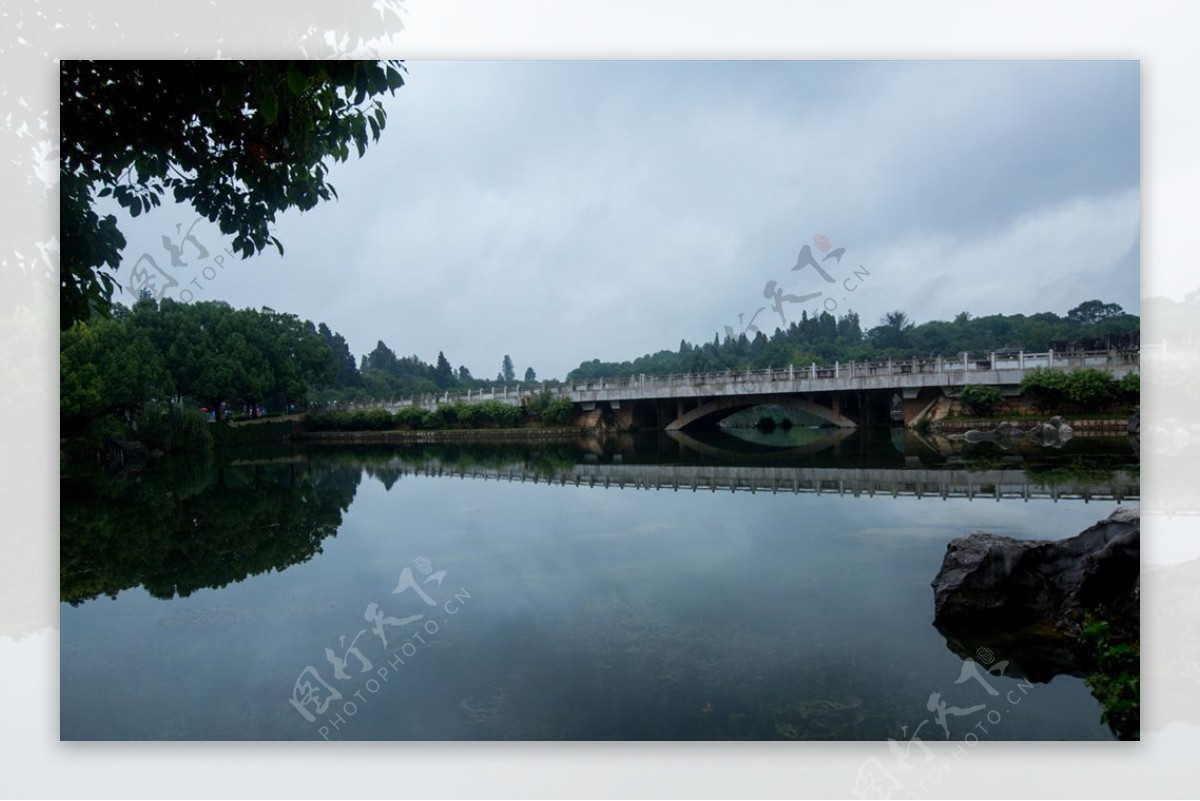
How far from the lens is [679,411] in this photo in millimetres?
26391

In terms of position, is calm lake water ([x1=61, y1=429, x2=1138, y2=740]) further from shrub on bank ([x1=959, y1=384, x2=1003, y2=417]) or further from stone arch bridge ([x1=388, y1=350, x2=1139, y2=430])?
stone arch bridge ([x1=388, y1=350, x2=1139, y2=430])

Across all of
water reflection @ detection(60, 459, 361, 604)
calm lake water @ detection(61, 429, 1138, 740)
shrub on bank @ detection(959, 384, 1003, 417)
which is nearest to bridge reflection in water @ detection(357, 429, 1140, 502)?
calm lake water @ detection(61, 429, 1138, 740)

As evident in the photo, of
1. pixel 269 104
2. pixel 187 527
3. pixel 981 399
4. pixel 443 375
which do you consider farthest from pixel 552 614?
Result: pixel 443 375

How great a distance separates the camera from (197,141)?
401cm

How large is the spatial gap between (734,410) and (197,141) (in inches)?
903

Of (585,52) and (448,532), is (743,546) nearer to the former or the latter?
(448,532)

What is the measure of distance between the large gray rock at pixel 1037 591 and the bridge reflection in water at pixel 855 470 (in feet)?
15.0

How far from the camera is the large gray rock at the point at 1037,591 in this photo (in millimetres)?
4133

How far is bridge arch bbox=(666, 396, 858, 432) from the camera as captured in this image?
2319cm

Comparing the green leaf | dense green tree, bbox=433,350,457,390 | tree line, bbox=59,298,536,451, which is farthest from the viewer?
dense green tree, bbox=433,350,457,390

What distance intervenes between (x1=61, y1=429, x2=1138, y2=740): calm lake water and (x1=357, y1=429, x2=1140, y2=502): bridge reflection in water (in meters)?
0.14

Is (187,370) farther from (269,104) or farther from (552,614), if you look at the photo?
(269,104)

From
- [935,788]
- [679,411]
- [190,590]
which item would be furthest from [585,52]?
[679,411]

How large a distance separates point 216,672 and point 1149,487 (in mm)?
4816
